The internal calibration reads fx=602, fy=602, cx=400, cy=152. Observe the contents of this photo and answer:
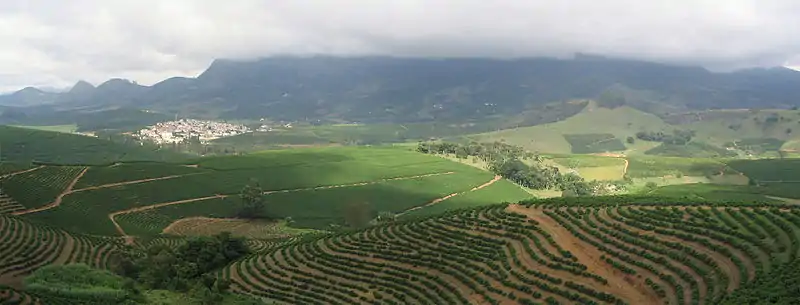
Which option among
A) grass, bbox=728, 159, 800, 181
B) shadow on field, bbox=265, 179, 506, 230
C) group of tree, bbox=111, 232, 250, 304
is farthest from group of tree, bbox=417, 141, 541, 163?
group of tree, bbox=111, 232, 250, 304

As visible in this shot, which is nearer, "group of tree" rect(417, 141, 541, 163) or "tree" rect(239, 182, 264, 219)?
"tree" rect(239, 182, 264, 219)

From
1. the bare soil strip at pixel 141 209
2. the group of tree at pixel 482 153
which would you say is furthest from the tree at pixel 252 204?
the group of tree at pixel 482 153

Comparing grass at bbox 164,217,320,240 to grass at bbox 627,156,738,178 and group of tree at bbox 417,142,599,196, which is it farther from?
grass at bbox 627,156,738,178

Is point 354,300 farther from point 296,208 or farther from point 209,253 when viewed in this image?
point 296,208

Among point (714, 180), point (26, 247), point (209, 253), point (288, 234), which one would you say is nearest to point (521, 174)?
point (714, 180)

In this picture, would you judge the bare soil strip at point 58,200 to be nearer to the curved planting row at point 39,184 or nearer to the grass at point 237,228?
the curved planting row at point 39,184

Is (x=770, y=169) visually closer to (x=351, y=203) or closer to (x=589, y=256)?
(x=351, y=203)

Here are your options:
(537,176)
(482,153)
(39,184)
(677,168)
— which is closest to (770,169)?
(677,168)
